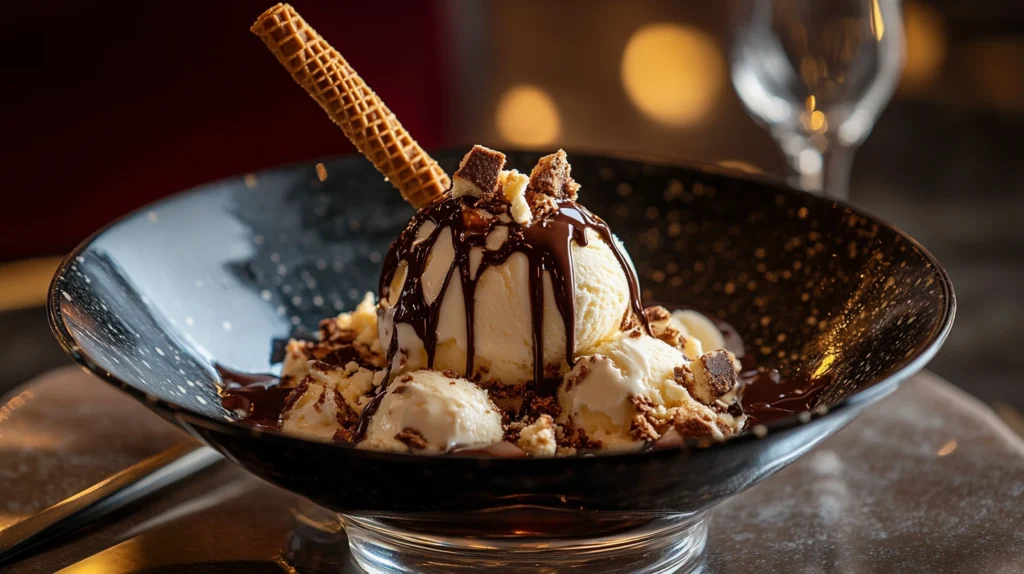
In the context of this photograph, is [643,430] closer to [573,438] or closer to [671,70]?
[573,438]

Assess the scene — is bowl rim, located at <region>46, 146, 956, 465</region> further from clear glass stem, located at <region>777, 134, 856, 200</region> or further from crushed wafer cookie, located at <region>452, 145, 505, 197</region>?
clear glass stem, located at <region>777, 134, 856, 200</region>

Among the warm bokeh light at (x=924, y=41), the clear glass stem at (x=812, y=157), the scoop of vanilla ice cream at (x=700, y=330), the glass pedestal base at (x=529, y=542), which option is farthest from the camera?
the warm bokeh light at (x=924, y=41)

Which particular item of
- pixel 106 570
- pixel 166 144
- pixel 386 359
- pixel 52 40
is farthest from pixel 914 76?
pixel 106 570

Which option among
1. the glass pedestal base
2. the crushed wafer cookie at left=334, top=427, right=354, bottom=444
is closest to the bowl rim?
the glass pedestal base

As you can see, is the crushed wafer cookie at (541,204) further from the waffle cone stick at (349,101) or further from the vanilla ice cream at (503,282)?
the waffle cone stick at (349,101)

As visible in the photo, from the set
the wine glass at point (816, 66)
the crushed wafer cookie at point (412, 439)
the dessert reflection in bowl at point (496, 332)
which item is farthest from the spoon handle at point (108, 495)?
the wine glass at point (816, 66)

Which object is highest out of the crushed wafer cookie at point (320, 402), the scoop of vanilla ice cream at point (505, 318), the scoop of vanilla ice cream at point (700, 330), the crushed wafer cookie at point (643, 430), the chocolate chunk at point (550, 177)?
the chocolate chunk at point (550, 177)

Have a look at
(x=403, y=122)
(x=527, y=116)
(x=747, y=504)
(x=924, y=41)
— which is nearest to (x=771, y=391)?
(x=747, y=504)

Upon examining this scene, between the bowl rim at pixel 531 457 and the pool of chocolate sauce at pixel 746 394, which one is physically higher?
the bowl rim at pixel 531 457
